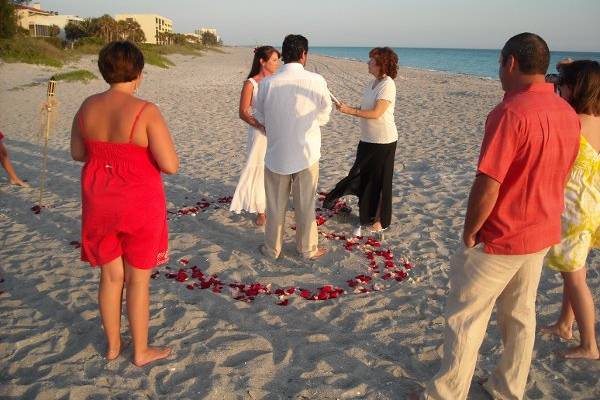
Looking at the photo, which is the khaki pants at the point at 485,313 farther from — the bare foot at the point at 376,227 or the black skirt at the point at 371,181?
the bare foot at the point at 376,227

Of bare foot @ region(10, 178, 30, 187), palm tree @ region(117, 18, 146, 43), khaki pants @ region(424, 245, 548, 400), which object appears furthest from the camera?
palm tree @ region(117, 18, 146, 43)

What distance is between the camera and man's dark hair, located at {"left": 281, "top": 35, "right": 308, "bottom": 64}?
436 centimetres

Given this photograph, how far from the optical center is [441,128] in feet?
43.8

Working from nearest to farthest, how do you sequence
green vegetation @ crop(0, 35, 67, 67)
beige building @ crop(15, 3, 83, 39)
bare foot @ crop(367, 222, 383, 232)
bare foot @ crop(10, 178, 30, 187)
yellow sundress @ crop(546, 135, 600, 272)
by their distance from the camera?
yellow sundress @ crop(546, 135, 600, 272)
bare foot @ crop(367, 222, 383, 232)
bare foot @ crop(10, 178, 30, 187)
green vegetation @ crop(0, 35, 67, 67)
beige building @ crop(15, 3, 83, 39)

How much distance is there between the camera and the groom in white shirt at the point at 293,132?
4426 millimetres

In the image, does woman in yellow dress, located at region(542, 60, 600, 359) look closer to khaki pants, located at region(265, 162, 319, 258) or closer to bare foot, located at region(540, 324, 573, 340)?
bare foot, located at region(540, 324, 573, 340)

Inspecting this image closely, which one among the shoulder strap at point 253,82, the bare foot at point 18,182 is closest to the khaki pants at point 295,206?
the shoulder strap at point 253,82

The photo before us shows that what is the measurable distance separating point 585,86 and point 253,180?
3864mm

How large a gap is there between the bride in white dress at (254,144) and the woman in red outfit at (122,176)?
222 centimetres

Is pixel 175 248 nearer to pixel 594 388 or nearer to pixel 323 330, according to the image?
pixel 323 330

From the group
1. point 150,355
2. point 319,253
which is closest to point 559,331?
point 319,253

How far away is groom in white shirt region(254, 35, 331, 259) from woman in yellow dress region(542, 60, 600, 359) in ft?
7.29

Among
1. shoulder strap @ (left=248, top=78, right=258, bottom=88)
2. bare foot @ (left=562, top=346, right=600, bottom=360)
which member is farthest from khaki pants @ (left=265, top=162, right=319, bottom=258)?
bare foot @ (left=562, top=346, right=600, bottom=360)

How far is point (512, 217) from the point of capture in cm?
245
